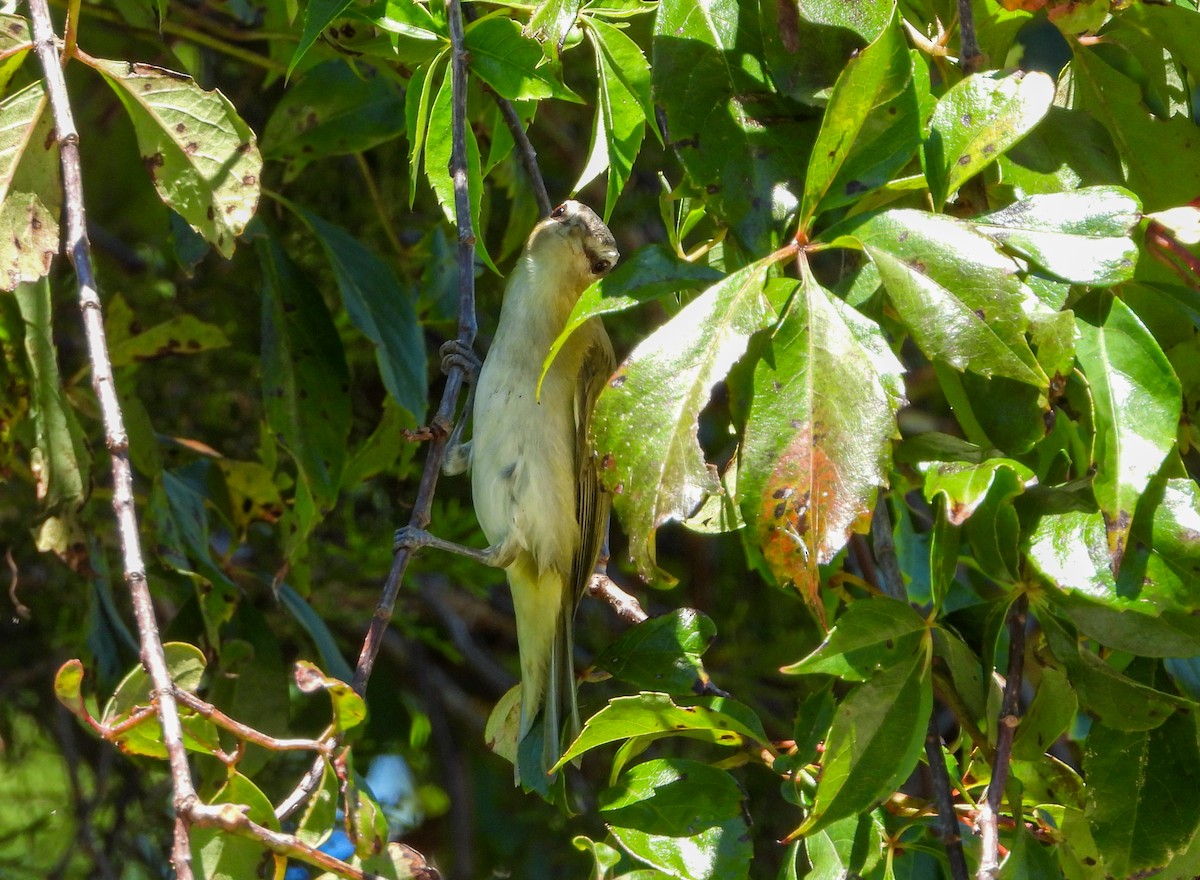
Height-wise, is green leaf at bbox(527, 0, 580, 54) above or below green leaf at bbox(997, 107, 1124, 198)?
above

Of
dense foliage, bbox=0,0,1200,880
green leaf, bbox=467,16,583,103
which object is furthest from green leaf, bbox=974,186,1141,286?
green leaf, bbox=467,16,583,103

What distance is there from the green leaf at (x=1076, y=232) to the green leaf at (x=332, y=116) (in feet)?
5.66

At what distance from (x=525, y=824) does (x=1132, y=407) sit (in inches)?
138

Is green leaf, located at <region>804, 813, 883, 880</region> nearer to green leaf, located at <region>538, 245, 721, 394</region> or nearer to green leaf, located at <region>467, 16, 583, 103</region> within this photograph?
green leaf, located at <region>538, 245, 721, 394</region>

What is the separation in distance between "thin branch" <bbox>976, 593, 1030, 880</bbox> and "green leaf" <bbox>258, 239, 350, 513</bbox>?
1439mm

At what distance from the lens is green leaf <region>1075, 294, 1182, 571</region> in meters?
1.39

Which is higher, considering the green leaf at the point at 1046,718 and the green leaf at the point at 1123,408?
the green leaf at the point at 1123,408

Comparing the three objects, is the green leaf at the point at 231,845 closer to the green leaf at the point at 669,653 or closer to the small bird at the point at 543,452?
the green leaf at the point at 669,653

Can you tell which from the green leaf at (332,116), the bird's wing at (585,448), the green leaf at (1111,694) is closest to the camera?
the green leaf at (1111,694)

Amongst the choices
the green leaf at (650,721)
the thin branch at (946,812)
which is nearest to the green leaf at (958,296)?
the thin branch at (946,812)

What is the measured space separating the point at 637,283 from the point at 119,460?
24.7 inches

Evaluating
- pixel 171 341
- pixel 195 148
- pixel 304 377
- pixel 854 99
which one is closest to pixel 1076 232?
pixel 854 99

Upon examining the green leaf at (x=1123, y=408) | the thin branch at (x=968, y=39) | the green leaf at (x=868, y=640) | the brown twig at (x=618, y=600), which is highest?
the thin branch at (x=968, y=39)

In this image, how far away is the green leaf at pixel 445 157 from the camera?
1.99 meters
